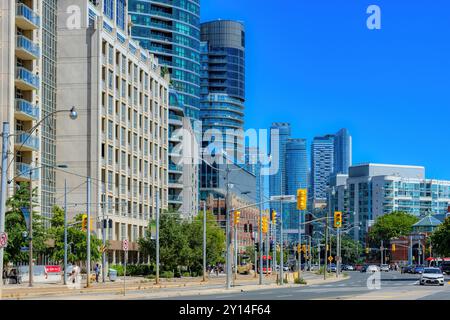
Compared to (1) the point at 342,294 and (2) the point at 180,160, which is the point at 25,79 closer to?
(1) the point at 342,294

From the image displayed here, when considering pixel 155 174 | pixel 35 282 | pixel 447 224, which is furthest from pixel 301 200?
pixel 155 174

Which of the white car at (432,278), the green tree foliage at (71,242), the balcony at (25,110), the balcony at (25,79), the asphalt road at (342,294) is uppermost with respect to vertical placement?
the balcony at (25,79)

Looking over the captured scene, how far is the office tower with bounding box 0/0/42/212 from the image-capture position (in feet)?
271

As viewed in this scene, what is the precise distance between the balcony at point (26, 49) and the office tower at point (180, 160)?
56.5 m

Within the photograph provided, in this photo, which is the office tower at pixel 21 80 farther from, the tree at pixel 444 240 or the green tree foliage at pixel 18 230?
the tree at pixel 444 240

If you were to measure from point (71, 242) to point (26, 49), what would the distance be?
65.2 ft

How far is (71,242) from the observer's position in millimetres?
82062

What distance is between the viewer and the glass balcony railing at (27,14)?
84250mm

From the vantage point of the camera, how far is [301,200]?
60844 mm

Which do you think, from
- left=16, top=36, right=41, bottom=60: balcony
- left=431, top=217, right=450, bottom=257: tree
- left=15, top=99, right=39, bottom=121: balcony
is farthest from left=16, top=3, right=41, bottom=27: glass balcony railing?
left=431, top=217, right=450, bottom=257: tree

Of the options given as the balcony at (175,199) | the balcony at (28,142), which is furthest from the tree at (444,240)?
the balcony at (175,199)

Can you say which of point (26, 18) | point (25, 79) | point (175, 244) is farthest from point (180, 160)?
point (26, 18)
